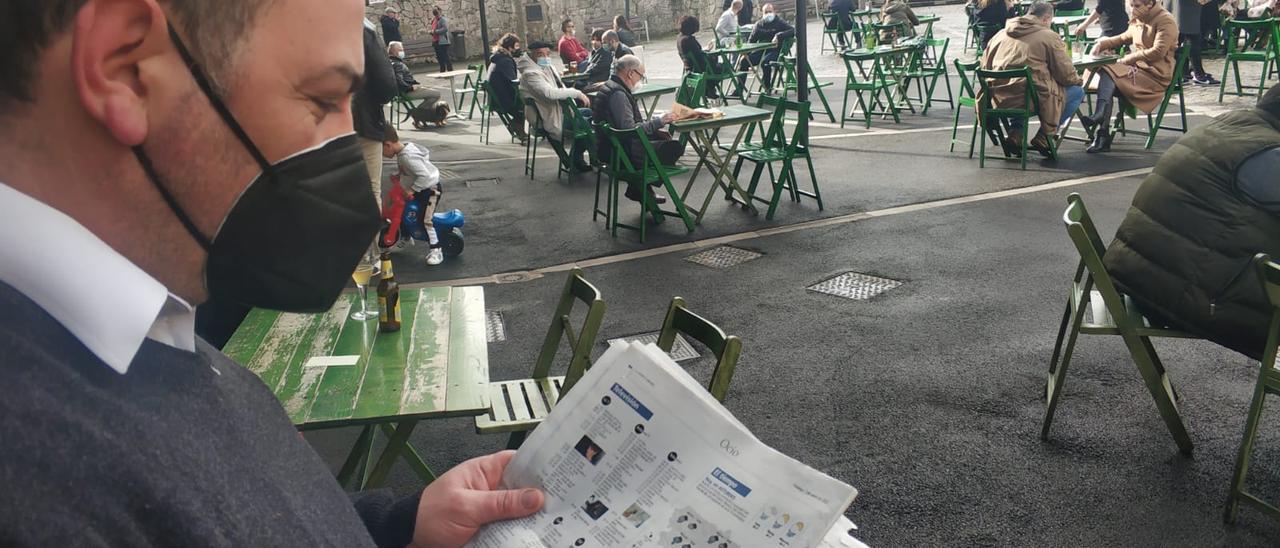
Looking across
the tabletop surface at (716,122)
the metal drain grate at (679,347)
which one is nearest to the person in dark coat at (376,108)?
the metal drain grate at (679,347)

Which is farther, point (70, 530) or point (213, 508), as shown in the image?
point (213, 508)

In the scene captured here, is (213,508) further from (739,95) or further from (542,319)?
(739,95)

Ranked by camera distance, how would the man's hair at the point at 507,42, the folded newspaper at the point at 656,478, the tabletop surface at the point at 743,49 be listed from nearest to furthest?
1. the folded newspaper at the point at 656,478
2. the man's hair at the point at 507,42
3. the tabletop surface at the point at 743,49

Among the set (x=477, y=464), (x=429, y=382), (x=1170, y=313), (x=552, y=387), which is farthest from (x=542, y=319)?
(x=477, y=464)

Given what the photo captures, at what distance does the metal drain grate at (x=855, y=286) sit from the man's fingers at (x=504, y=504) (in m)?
4.36

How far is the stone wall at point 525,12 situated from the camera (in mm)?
26688

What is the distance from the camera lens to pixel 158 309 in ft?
2.58

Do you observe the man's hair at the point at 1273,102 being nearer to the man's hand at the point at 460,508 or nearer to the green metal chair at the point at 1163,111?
the man's hand at the point at 460,508

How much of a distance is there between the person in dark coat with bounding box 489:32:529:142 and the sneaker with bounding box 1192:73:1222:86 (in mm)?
8454

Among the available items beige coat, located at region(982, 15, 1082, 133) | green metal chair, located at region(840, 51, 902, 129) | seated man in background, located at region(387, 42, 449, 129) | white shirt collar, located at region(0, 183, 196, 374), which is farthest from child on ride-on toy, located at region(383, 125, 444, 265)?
seated man in background, located at region(387, 42, 449, 129)

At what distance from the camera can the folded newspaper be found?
133cm

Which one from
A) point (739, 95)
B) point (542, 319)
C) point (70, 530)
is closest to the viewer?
point (70, 530)

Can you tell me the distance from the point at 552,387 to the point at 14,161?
2.84 metres

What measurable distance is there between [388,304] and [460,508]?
1.92 metres
